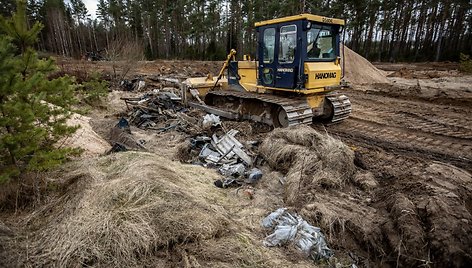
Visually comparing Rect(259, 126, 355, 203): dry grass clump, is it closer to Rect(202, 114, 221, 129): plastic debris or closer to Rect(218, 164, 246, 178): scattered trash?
Rect(218, 164, 246, 178): scattered trash

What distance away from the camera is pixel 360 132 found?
771cm

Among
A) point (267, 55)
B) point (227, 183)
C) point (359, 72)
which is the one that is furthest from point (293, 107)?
point (359, 72)

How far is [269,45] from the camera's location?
7605 mm

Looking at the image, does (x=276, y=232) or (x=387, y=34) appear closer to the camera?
(x=276, y=232)

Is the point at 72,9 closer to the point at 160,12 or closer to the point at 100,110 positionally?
the point at 160,12

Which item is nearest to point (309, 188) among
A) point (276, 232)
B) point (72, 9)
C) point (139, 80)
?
point (276, 232)

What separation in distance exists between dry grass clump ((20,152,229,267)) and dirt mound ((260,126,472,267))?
4.67ft

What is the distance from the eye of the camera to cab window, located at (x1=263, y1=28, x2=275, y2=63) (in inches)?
294

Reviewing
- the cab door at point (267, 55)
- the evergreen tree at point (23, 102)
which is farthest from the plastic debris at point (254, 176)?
the cab door at point (267, 55)

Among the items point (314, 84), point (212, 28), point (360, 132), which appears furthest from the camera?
point (212, 28)

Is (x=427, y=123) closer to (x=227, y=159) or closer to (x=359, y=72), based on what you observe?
(x=227, y=159)

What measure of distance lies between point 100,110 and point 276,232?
9.48m

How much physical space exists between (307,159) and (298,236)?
1.85m

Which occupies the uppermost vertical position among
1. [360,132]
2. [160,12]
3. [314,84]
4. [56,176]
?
[160,12]
